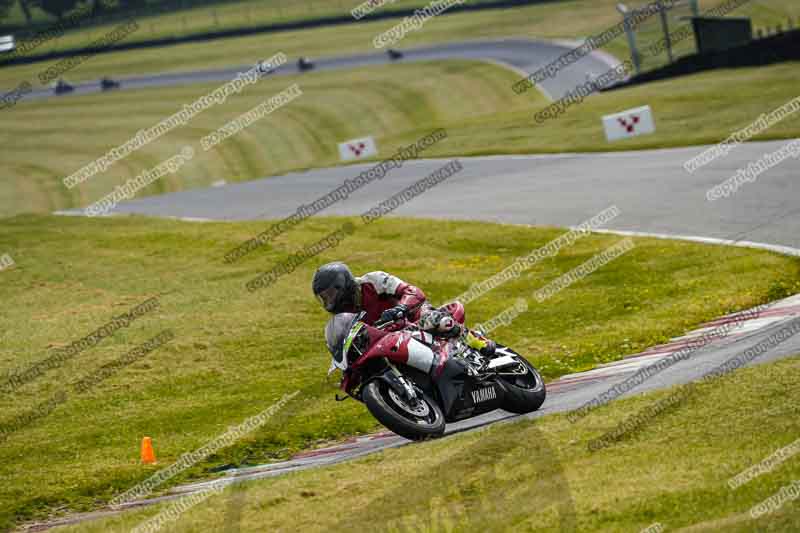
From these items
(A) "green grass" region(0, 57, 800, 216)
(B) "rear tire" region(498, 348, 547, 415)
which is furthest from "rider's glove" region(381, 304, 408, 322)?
(A) "green grass" region(0, 57, 800, 216)

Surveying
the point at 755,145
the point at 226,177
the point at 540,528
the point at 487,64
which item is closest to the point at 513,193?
the point at 755,145

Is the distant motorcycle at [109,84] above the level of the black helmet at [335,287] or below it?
below

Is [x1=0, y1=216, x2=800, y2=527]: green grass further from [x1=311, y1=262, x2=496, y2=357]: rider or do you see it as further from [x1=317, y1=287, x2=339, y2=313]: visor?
[x1=317, y1=287, x2=339, y2=313]: visor

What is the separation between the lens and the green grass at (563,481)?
767cm

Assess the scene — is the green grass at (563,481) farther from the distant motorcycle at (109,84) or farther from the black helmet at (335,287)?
the distant motorcycle at (109,84)

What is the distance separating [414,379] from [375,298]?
1015 millimetres

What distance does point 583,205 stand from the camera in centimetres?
2900

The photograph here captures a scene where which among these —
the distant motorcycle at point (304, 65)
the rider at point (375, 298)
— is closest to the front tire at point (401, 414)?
the rider at point (375, 298)

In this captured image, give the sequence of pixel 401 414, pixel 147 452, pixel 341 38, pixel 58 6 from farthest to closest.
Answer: pixel 58 6
pixel 341 38
pixel 147 452
pixel 401 414

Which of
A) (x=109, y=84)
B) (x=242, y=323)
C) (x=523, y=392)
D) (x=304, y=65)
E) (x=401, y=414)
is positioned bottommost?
(x=304, y=65)

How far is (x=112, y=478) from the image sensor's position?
43.8 feet

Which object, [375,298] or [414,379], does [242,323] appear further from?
[414,379]

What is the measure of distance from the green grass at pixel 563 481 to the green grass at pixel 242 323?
3893 mm

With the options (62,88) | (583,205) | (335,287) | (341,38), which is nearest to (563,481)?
(335,287)
